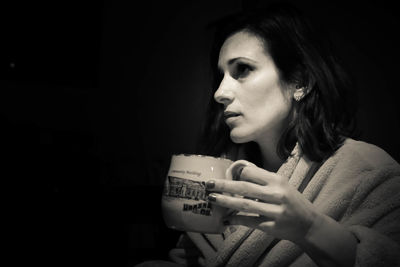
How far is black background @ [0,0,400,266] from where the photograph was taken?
131 centimetres

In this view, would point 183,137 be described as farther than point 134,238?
Yes

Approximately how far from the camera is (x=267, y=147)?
1063mm

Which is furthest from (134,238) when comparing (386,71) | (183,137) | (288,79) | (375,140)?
(386,71)

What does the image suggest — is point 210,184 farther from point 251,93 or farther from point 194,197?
point 251,93

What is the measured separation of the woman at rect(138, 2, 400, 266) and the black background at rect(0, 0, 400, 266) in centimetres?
55

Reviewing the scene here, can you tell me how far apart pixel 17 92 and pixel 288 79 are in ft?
5.44

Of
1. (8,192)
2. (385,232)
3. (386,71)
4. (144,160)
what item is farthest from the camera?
(144,160)

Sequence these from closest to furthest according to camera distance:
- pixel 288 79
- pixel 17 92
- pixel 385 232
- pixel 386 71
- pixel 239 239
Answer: pixel 385 232 < pixel 239 239 < pixel 288 79 < pixel 386 71 < pixel 17 92

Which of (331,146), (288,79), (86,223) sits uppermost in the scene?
(288,79)

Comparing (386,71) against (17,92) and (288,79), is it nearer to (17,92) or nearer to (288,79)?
(288,79)

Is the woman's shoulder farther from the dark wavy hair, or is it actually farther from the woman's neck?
the woman's neck

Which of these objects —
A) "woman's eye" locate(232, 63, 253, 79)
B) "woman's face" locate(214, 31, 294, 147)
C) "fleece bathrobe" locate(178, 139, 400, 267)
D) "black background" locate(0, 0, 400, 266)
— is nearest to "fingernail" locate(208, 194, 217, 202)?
"fleece bathrobe" locate(178, 139, 400, 267)

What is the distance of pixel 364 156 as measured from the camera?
2.60 ft

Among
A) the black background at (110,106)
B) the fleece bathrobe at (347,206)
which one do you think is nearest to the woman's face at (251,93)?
the fleece bathrobe at (347,206)
